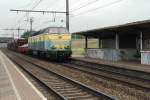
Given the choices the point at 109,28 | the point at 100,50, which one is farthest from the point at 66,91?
the point at 100,50

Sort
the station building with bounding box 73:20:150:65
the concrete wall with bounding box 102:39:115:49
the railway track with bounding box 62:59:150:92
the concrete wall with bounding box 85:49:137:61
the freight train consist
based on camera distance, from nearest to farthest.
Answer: the railway track with bounding box 62:59:150:92
the station building with bounding box 73:20:150:65
the freight train consist
the concrete wall with bounding box 85:49:137:61
the concrete wall with bounding box 102:39:115:49

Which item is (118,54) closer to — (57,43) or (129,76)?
(57,43)

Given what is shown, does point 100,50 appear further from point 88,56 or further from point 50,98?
point 50,98

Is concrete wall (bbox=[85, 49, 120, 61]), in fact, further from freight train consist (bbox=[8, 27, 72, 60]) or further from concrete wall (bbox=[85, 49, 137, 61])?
freight train consist (bbox=[8, 27, 72, 60])

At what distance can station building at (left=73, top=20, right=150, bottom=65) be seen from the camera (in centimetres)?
2808

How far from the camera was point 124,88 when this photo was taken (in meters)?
15.0

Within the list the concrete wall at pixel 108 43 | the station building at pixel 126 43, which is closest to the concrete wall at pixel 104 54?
the station building at pixel 126 43

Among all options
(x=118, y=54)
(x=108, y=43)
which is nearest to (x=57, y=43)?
(x=118, y=54)

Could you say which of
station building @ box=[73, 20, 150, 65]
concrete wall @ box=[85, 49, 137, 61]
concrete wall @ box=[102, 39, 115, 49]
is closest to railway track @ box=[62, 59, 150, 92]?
station building @ box=[73, 20, 150, 65]

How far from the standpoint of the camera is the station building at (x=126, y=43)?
28078mm

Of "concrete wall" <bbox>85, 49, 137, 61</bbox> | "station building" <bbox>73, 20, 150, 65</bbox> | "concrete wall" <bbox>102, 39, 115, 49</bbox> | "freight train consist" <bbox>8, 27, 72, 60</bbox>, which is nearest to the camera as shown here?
"station building" <bbox>73, 20, 150, 65</bbox>

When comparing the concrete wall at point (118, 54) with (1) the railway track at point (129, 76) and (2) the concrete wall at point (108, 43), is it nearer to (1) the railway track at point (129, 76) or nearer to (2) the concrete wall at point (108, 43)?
(2) the concrete wall at point (108, 43)

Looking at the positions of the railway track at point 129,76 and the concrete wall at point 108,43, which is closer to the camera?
the railway track at point 129,76

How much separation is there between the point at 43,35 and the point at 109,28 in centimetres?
687
